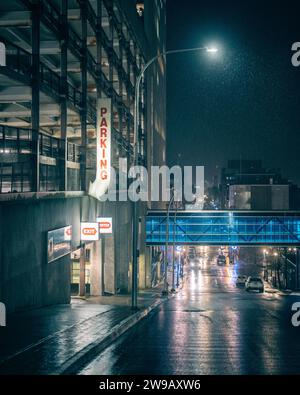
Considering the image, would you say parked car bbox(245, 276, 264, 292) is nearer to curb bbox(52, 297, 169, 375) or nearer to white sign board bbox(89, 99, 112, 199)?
white sign board bbox(89, 99, 112, 199)

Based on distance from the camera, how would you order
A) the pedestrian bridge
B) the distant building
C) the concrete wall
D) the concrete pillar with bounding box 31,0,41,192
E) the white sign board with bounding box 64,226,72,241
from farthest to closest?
the distant building < the pedestrian bridge < the white sign board with bounding box 64,226,72,241 < the concrete pillar with bounding box 31,0,41,192 < the concrete wall

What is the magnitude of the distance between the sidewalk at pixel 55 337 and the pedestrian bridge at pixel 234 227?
132ft

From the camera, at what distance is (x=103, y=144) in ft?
93.6

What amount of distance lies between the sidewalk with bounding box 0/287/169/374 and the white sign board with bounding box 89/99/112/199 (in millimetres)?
9769

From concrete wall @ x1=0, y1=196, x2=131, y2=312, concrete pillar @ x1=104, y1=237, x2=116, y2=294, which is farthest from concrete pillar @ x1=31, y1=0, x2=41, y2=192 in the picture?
concrete pillar @ x1=104, y1=237, x2=116, y2=294

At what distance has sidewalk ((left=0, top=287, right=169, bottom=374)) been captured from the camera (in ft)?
33.6

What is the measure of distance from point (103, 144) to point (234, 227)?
35.3 m

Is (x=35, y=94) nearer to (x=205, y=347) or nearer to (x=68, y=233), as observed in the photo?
(x=68, y=233)

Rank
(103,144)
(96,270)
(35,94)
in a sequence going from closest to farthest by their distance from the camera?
1. (35,94)
2. (103,144)
3. (96,270)

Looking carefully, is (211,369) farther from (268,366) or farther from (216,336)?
(216,336)

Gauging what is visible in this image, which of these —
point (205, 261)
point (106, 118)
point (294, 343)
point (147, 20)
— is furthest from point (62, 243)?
point (205, 261)

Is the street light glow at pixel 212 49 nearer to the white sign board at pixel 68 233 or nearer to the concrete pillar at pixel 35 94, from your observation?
the concrete pillar at pixel 35 94

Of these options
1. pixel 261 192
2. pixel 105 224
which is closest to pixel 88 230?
pixel 105 224
